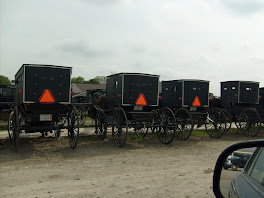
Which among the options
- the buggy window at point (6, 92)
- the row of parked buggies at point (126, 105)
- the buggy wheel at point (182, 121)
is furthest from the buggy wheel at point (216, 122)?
the buggy window at point (6, 92)

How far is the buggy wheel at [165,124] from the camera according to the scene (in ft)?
35.6

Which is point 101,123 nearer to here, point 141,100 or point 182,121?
point 141,100

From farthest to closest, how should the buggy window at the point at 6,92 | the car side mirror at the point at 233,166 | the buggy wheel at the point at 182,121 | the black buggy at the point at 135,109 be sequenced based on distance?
the buggy window at the point at 6,92, the buggy wheel at the point at 182,121, the black buggy at the point at 135,109, the car side mirror at the point at 233,166

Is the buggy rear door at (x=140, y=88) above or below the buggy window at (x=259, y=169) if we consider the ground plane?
above

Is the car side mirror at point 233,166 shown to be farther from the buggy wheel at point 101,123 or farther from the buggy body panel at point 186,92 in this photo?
the buggy body panel at point 186,92

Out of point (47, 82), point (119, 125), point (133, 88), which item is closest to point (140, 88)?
point (133, 88)

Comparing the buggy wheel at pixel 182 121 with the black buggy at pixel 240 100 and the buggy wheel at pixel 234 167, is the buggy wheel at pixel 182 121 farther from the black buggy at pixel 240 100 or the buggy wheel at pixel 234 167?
the buggy wheel at pixel 234 167

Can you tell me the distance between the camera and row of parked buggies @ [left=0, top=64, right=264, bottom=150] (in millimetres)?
9008

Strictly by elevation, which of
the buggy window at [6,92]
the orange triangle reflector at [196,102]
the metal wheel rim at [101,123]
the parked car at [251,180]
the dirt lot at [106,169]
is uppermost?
the buggy window at [6,92]

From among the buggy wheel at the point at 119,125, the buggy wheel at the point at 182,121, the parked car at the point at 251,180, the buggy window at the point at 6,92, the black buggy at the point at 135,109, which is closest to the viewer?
the parked car at the point at 251,180

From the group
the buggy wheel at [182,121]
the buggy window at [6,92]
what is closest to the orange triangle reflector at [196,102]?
the buggy wheel at [182,121]

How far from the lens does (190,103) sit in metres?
12.4

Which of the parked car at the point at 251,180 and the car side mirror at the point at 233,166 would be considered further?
the car side mirror at the point at 233,166

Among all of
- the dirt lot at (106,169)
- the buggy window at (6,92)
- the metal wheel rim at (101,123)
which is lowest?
the dirt lot at (106,169)
